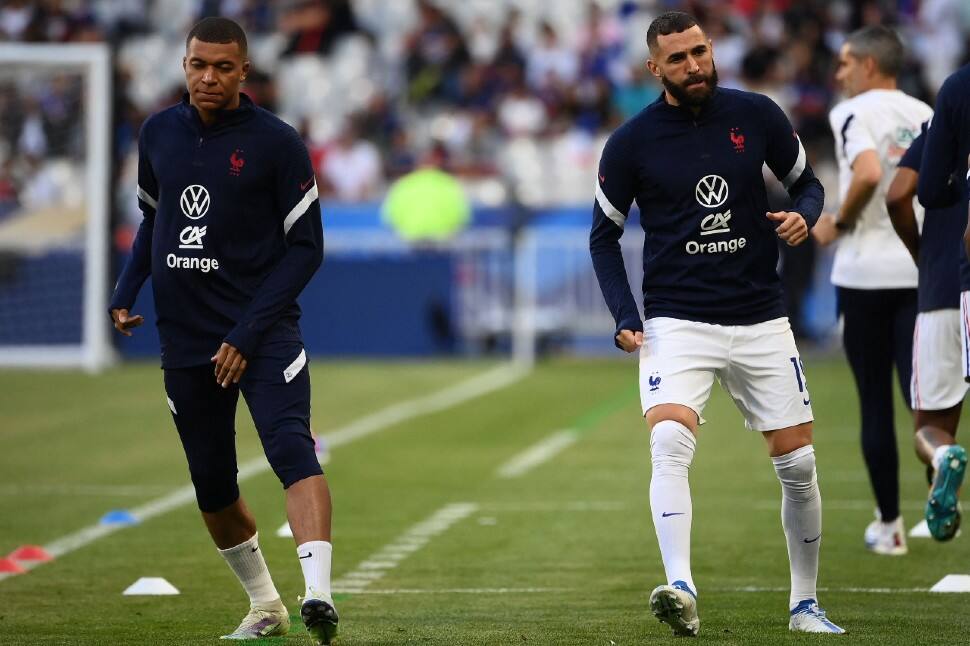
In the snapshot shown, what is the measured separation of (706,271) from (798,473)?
2.51 feet

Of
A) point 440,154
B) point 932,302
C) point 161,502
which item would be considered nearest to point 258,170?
point 932,302

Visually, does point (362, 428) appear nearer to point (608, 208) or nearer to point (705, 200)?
point (608, 208)

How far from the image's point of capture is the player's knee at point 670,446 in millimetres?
6027

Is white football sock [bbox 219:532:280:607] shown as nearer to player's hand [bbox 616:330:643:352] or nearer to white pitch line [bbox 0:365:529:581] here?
player's hand [bbox 616:330:643:352]

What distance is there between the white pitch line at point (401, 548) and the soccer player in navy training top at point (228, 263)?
156 centimetres

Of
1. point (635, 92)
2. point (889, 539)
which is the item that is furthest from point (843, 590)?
point (635, 92)

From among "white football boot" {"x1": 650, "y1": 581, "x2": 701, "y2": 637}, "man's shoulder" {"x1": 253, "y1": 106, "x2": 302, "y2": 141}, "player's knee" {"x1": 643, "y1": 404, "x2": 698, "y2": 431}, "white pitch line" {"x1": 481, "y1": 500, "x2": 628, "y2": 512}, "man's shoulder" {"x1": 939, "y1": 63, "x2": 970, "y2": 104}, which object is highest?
"man's shoulder" {"x1": 939, "y1": 63, "x2": 970, "y2": 104}

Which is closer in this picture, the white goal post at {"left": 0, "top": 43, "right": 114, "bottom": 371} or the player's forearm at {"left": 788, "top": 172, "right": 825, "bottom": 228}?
the player's forearm at {"left": 788, "top": 172, "right": 825, "bottom": 228}

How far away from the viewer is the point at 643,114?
6.24 m

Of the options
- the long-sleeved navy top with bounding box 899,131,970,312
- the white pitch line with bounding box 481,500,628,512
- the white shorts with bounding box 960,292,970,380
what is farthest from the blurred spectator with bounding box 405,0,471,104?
the white shorts with bounding box 960,292,970,380

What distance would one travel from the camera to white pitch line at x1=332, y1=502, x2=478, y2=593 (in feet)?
25.6

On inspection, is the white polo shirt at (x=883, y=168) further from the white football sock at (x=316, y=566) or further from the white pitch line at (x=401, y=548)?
the white football sock at (x=316, y=566)

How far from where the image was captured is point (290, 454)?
5832 millimetres

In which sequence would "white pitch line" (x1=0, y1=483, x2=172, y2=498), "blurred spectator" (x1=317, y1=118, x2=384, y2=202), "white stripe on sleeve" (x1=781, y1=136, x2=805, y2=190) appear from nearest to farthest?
"white stripe on sleeve" (x1=781, y1=136, x2=805, y2=190) < "white pitch line" (x1=0, y1=483, x2=172, y2=498) < "blurred spectator" (x1=317, y1=118, x2=384, y2=202)
